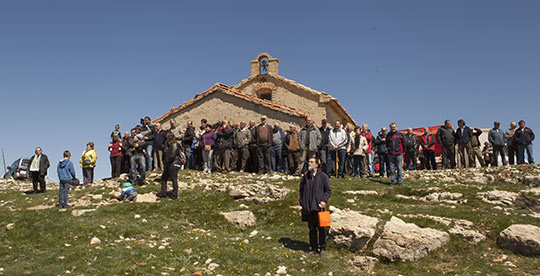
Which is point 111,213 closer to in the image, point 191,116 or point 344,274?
point 344,274

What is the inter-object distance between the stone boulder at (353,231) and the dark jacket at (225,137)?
383 inches

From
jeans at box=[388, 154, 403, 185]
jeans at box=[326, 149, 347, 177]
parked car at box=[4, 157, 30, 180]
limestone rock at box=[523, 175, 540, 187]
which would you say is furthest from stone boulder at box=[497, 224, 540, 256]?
parked car at box=[4, 157, 30, 180]

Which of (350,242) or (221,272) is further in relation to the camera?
(350,242)

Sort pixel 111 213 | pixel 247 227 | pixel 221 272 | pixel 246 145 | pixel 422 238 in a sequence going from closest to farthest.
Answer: pixel 221 272 < pixel 422 238 < pixel 247 227 < pixel 111 213 < pixel 246 145

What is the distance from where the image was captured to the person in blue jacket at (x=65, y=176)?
519 inches

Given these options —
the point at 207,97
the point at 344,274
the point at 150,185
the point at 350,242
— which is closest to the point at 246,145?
the point at 150,185

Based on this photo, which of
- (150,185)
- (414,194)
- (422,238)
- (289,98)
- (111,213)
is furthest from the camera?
(289,98)

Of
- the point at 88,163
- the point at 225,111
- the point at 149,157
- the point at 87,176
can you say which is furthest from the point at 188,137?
the point at 225,111

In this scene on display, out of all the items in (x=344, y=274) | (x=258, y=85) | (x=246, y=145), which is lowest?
(x=344, y=274)

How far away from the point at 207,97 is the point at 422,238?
17.5 meters

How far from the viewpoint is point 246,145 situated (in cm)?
1875

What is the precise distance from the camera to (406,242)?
28.8 ft

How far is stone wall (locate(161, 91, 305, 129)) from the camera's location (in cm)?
2284

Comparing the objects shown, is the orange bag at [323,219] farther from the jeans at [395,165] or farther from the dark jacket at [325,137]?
the dark jacket at [325,137]
